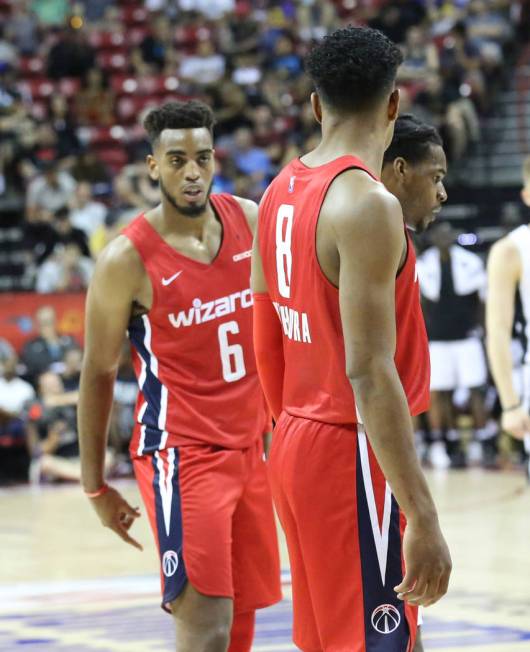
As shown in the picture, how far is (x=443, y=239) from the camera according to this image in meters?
12.6

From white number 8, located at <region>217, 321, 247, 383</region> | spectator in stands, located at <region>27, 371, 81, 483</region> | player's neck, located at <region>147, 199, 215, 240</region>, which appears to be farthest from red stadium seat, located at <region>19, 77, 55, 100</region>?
white number 8, located at <region>217, 321, 247, 383</region>

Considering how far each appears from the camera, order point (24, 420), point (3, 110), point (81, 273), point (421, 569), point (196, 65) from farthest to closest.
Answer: point (196, 65) → point (3, 110) → point (81, 273) → point (24, 420) → point (421, 569)

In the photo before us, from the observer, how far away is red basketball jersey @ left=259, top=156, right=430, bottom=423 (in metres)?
3.23

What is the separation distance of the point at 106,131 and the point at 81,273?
4.93 m

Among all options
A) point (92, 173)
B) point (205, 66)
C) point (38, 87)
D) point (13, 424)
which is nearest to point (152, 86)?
point (205, 66)

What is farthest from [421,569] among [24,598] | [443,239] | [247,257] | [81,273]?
[81,273]

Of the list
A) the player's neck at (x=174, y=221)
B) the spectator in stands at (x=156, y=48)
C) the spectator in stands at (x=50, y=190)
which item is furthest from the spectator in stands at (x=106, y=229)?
the player's neck at (x=174, y=221)

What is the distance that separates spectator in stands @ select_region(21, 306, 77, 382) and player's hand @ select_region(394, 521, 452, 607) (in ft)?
33.6

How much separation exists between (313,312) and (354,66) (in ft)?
1.90

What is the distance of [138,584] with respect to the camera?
294 inches

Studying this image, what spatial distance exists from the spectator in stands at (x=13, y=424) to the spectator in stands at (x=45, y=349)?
160mm

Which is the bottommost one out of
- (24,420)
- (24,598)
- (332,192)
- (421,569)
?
(24,420)

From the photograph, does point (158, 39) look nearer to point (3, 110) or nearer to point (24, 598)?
point (3, 110)

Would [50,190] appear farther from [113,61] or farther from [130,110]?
[113,61]
